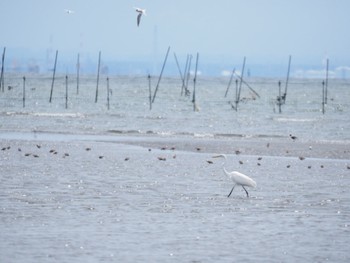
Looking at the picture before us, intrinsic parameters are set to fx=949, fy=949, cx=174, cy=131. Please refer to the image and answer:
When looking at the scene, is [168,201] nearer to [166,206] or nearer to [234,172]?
[166,206]

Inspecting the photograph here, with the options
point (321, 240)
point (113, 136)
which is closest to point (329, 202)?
point (321, 240)

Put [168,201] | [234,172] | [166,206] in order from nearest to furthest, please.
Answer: [166,206] < [168,201] < [234,172]

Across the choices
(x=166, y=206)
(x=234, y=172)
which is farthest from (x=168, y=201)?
(x=234, y=172)

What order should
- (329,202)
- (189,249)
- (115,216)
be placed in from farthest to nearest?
(329,202), (115,216), (189,249)

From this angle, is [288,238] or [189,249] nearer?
[189,249]

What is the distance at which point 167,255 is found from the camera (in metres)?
13.9

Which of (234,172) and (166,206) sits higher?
(234,172)

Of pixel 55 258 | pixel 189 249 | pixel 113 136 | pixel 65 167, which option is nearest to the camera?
pixel 55 258

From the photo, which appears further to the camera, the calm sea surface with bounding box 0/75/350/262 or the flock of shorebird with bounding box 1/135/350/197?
the flock of shorebird with bounding box 1/135/350/197

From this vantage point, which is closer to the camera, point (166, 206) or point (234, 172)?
point (166, 206)

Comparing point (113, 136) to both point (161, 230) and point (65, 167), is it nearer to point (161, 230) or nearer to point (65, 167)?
point (65, 167)

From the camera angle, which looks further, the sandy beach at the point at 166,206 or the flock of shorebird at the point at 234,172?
the flock of shorebird at the point at 234,172

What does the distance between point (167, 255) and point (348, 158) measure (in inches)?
685

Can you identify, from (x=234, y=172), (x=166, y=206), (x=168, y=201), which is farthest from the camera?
(x=234, y=172)
